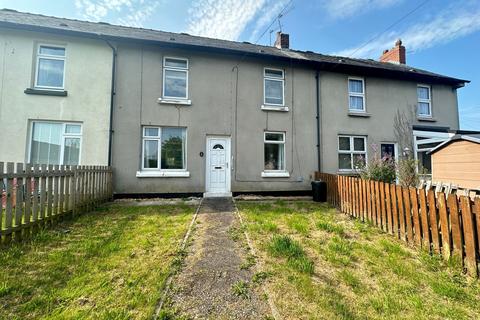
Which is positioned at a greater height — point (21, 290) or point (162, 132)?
point (162, 132)

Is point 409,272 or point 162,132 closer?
point 409,272

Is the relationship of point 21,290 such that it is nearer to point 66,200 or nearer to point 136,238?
point 136,238

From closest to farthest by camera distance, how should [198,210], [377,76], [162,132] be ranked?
[198,210] → [162,132] → [377,76]

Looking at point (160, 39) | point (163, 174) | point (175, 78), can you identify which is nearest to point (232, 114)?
point (175, 78)

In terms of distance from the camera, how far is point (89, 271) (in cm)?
310

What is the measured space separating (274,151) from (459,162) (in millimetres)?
5937

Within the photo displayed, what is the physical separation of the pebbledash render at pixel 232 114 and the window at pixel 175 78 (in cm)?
4

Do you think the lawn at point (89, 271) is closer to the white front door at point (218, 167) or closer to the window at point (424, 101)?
the white front door at point (218, 167)

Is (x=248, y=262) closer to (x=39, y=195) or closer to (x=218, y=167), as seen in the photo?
(x=39, y=195)

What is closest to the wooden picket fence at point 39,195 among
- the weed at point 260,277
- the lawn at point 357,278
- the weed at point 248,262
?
the weed at point 248,262

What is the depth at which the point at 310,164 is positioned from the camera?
33.5 ft

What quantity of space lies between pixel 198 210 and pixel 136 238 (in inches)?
105

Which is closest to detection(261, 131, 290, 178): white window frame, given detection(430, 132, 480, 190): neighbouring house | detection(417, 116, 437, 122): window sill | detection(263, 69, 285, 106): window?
detection(263, 69, 285, 106): window

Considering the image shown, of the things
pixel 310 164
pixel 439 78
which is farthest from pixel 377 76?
pixel 310 164
